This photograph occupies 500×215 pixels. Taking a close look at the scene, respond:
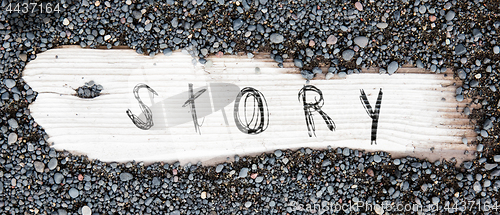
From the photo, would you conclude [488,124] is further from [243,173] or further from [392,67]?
[243,173]

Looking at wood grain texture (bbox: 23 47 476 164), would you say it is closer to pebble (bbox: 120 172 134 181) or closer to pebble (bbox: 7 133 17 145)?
pebble (bbox: 120 172 134 181)

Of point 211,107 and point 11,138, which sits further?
point 211,107

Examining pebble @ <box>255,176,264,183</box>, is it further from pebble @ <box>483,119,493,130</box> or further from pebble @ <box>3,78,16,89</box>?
pebble @ <box>3,78,16,89</box>

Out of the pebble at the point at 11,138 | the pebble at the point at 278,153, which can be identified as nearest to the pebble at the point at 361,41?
the pebble at the point at 278,153

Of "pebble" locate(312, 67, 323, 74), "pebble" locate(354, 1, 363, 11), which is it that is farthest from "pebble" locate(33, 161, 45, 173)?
"pebble" locate(354, 1, 363, 11)

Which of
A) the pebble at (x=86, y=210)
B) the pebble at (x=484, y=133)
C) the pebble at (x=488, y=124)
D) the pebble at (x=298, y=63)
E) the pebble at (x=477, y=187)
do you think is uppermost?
the pebble at (x=298, y=63)

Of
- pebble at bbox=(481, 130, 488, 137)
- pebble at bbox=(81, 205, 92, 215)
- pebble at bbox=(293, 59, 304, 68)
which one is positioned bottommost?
pebble at bbox=(81, 205, 92, 215)

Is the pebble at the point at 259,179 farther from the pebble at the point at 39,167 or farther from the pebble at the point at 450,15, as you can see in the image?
the pebble at the point at 450,15

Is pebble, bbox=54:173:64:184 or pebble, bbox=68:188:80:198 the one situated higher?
pebble, bbox=54:173:64:184

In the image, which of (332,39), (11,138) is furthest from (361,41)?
(11,138)
